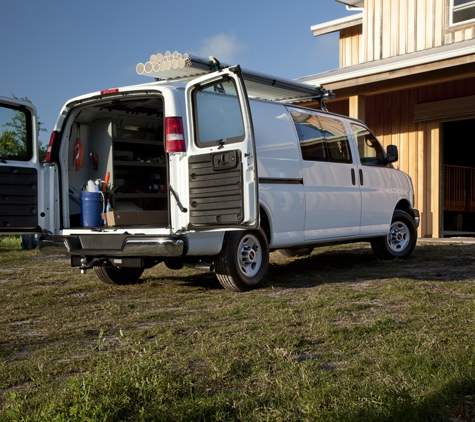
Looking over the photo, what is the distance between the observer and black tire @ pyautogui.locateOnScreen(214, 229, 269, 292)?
6.39 m

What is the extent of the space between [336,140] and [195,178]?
2.76 m

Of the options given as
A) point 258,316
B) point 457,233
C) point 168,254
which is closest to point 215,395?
point 258,316

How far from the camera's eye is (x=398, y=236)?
9391 mm

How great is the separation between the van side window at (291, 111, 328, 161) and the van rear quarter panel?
15cm

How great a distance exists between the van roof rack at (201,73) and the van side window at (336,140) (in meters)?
0.63

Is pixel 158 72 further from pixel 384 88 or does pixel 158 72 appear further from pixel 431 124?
pixel 431 124

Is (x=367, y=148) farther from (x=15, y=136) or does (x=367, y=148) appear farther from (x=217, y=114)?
(x=15, y=136)

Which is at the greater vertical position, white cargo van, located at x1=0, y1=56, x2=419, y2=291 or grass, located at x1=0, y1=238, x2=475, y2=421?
white cargo van, located at x1=0, y1=56, x2=419, y2=291

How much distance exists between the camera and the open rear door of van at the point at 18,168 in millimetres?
6434

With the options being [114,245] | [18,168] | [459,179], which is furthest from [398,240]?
[459,179]

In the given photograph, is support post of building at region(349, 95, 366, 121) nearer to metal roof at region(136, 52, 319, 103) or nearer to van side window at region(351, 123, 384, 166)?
van side window at region(351, 123, 384, 166)

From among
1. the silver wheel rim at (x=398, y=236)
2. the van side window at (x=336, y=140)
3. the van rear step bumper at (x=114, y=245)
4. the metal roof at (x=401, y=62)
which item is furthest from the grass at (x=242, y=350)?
the metal roof at (x=401, y=62)

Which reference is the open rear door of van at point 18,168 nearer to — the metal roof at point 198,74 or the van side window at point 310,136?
the metal roof at point 198,74

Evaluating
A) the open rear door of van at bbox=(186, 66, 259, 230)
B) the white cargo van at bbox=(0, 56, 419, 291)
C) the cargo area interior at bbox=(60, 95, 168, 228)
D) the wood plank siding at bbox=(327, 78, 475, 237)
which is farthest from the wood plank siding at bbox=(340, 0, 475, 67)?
the open rear door of van at bbox=(186, 66, 259, 230)
